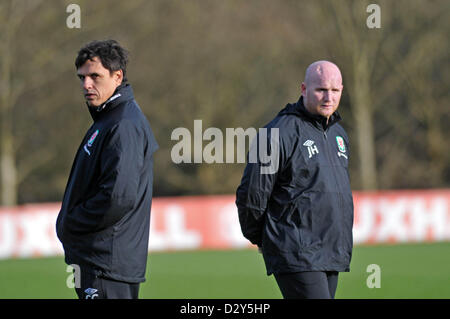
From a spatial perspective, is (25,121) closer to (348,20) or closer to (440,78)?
(348,20)

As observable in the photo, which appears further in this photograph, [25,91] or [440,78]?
[440,78]

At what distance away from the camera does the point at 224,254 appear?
20.7 metres

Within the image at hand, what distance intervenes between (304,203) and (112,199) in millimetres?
1489

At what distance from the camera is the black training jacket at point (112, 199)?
201 inches

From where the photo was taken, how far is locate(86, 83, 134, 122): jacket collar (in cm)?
541

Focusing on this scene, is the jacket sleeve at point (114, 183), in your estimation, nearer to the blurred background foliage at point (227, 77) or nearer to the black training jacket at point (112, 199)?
the black training jacket at point (112, 199)

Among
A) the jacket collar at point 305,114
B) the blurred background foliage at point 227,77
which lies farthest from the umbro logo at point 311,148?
the blurred background foliage at point 227,77

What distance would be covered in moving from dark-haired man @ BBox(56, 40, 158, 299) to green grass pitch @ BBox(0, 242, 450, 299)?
265 inches

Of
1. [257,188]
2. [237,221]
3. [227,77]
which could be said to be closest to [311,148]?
[257,188]

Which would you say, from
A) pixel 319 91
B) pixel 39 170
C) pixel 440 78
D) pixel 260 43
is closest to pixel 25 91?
pixel 39 170

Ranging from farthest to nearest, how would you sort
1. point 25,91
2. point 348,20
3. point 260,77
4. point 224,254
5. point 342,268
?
point 260,77
point 348,20
point 25,91
point 224,254
point 342,268

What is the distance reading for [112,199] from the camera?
5.05m

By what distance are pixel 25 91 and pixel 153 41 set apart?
5.96 meters

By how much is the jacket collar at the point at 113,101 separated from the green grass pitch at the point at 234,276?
267 inches
